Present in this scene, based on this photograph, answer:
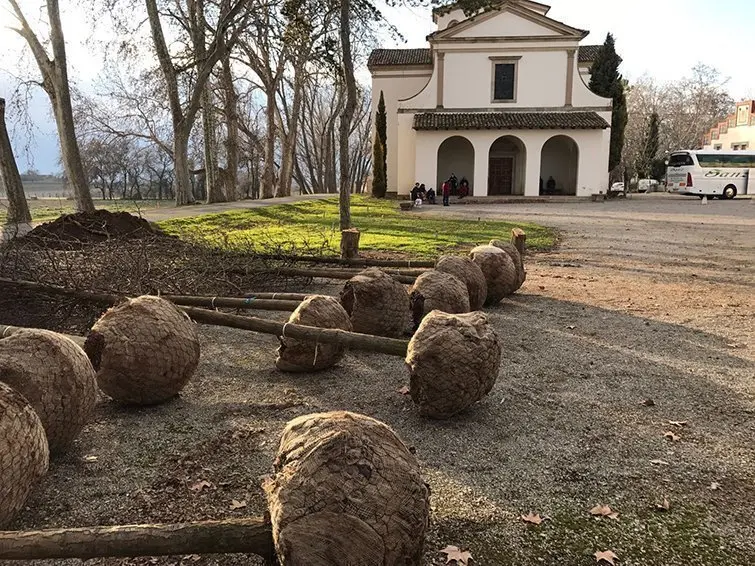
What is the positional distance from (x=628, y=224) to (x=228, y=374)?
61.0 ft

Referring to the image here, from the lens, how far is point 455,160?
40.3 m

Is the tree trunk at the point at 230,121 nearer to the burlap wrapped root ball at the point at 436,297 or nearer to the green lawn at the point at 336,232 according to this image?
the green lawn at the point at 336,232

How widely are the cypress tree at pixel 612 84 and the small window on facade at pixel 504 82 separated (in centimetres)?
733

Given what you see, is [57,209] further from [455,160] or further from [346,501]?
[455,160]

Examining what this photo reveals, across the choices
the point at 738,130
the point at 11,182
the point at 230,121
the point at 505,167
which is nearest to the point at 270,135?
the point at 230,121

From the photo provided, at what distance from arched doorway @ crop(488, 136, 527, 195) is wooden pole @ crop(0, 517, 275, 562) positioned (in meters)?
39.1

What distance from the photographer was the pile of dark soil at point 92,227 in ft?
31.7

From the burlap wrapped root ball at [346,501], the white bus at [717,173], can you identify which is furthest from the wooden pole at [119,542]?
the white bus at [717,173]

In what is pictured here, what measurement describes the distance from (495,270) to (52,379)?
5195 mm

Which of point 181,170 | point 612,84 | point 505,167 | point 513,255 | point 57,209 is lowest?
point 513,255

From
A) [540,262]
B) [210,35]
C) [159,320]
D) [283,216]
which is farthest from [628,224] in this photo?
[210,35]

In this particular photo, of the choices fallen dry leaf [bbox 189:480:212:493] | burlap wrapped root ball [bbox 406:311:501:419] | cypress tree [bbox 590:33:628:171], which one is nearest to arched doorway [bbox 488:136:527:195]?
cypress tree [bbox 590:33:628:171]

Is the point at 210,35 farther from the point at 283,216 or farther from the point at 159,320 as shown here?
the point at 159,320

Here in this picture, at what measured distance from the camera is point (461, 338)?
3.71 meters
